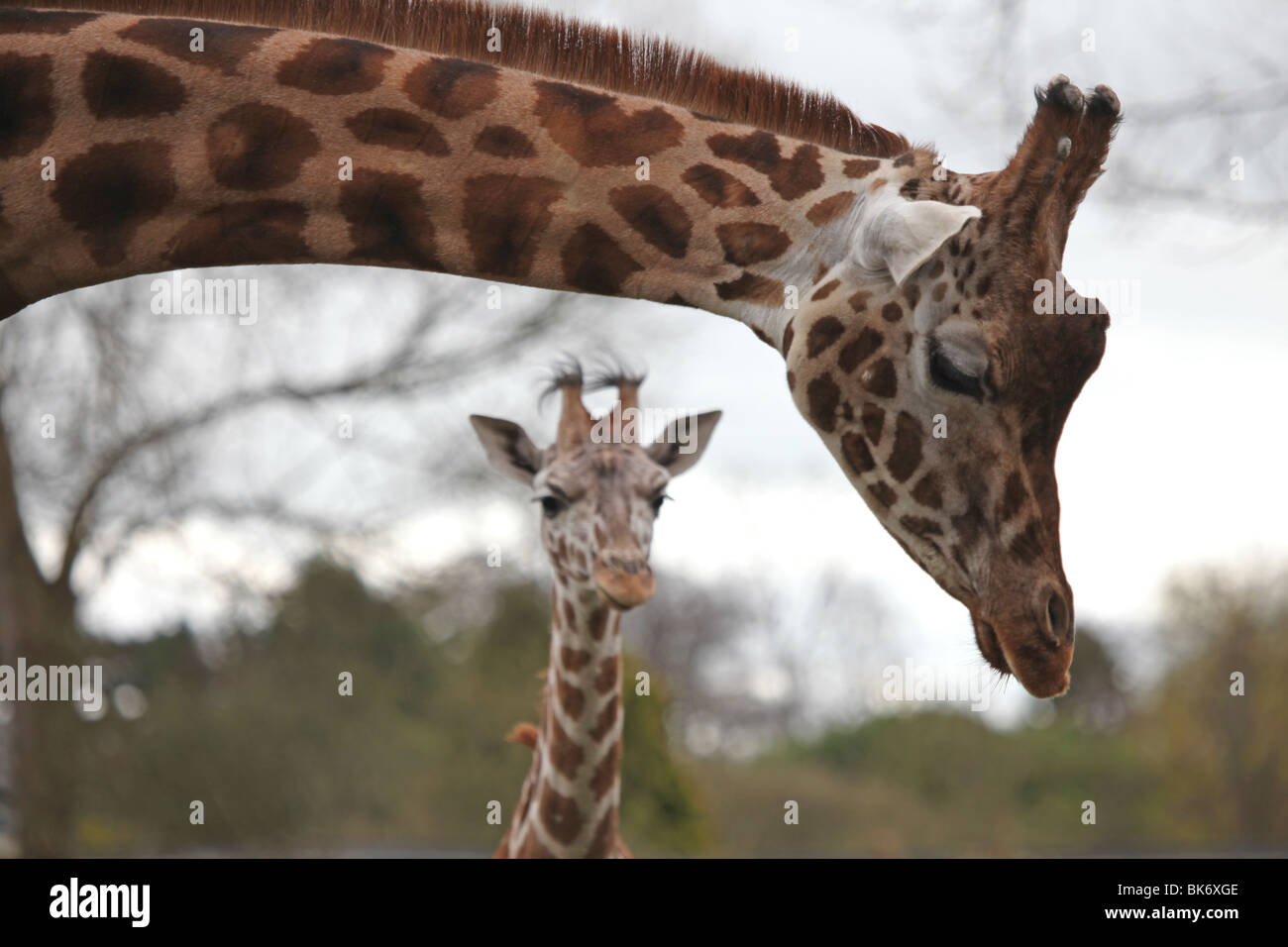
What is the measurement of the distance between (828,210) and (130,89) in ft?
6.21

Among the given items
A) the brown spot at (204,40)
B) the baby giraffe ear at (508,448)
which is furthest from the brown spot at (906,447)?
the baby giraffe ear at (508,448)

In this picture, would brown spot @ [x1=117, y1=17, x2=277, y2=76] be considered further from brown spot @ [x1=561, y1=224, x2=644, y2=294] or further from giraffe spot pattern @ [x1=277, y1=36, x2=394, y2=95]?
brown spot @ [x1=561, y1=224, x2=644, y2=294]

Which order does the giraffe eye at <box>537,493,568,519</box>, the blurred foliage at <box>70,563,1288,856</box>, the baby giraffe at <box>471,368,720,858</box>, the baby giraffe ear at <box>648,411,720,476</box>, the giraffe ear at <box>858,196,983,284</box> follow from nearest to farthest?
the giraffe ear at <box>858,196,983,284</box>, the baby giraffe at <box>471,368,720,858</box>, the giraffe eye at <box>537,493,568,519</box>, the baby giraffe ear at <box>648,411,720,476</box>, the blurred foliage at <box>70,563,1288,856</box>

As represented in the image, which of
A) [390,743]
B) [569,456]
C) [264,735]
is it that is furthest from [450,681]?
[569,456]

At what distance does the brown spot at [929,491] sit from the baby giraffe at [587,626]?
2340 mm

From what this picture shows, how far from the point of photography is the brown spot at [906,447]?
3.54 meters

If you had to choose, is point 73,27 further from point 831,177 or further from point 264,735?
point 264,735

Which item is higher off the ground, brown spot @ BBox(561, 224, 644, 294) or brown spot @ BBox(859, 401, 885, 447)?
brown spot @ BBox(561, 224, 644, 294)

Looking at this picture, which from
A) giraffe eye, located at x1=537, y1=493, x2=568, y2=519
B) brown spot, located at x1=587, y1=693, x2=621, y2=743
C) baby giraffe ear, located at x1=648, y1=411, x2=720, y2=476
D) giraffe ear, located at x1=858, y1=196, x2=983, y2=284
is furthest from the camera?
baby giraffe ear, located at x1=648, y1=411, x2=720, y2=476

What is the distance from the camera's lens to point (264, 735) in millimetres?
18891

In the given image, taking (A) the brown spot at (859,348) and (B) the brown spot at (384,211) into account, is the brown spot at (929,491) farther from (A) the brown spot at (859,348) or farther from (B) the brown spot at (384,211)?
(B) the brown spot at (384,211)

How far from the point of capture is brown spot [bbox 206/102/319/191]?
3.53m

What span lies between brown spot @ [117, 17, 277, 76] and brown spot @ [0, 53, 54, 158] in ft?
0.81

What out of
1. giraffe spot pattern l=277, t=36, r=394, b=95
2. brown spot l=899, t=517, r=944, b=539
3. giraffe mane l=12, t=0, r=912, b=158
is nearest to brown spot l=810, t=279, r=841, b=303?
giraffe mane l=12, t=0, r=912, b=158
